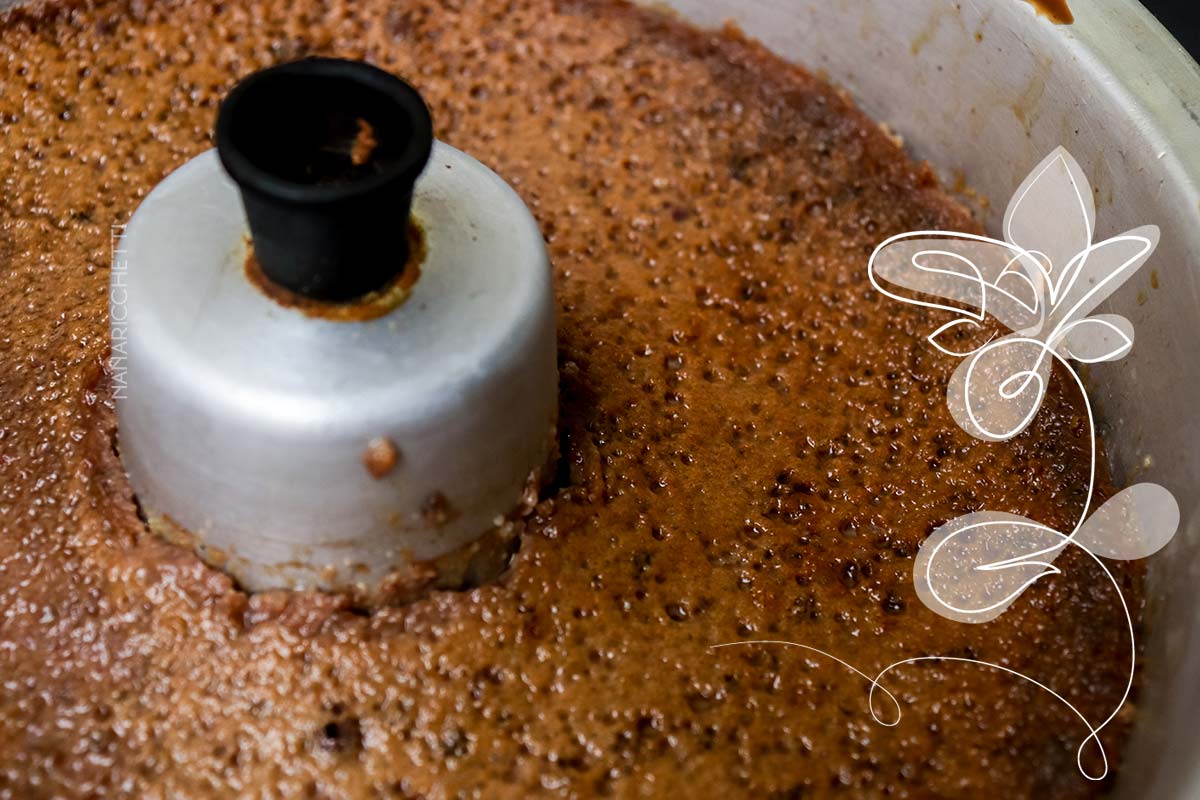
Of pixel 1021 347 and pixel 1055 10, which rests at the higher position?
pixel 1055 10

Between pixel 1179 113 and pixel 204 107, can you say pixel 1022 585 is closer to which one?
pixel 1179 113

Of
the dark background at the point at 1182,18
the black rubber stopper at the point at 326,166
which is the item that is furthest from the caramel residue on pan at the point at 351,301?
the dark background at the point at 1182,18

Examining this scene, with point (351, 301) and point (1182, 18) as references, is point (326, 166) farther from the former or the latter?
point (1182, 18)

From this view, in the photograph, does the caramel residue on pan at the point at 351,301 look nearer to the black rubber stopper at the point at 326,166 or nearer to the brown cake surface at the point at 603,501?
the black rubber stopper at the point at 326,166

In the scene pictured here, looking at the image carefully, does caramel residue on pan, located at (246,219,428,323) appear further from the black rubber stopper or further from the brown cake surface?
the brown cake surface

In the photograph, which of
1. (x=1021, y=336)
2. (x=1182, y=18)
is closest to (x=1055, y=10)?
(x=1021, y=336)

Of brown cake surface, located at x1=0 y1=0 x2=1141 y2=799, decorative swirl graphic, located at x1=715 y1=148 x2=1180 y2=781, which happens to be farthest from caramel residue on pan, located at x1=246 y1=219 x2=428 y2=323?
decorative swirl graphic, located at x1=715 y1=148 x2=1180 y2=781

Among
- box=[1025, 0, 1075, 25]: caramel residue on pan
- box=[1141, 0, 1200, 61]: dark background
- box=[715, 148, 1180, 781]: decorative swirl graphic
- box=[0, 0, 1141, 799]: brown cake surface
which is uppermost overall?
box=[1025, 0, 1075, 25]: caramel residue on pan

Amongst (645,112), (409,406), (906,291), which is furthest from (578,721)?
(645,112)
